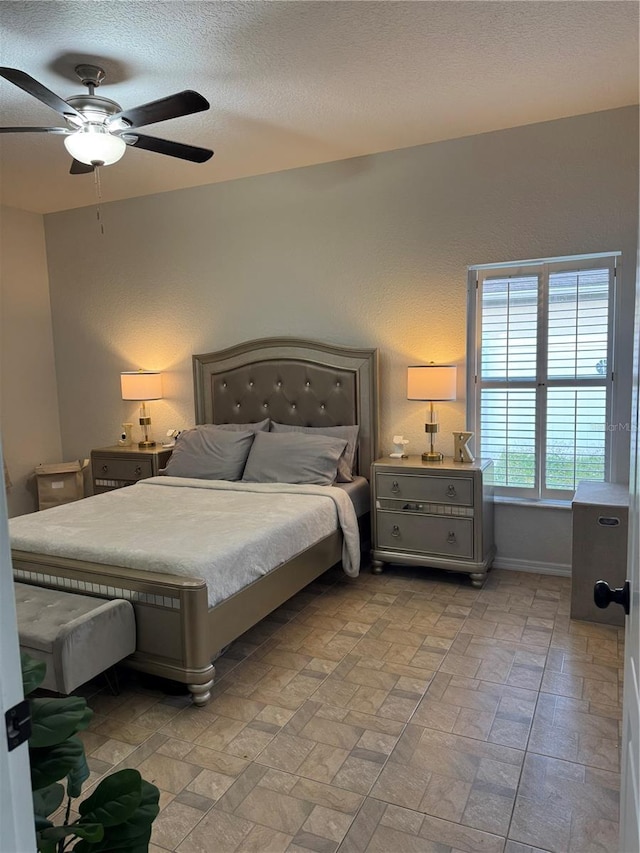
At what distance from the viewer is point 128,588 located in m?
2.44

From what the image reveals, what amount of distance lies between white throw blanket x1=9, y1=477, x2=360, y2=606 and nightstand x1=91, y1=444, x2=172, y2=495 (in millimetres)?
562

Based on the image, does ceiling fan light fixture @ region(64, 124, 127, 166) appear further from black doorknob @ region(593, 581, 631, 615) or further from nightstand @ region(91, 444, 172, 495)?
black doorknob @ region(593, 581, 631, 615)

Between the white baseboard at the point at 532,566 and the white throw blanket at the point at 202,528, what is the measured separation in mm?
1067

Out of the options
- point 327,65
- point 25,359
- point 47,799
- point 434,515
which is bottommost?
point 434,515

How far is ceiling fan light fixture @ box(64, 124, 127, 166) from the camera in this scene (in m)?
2.53

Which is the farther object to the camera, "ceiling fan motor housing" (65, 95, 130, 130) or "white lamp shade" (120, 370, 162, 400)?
"white lamp shade" (120, 370, 162, 400)

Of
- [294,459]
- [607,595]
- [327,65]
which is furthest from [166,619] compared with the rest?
[327,65]

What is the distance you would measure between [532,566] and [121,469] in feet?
10.2

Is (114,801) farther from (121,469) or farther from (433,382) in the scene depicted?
(121,469)

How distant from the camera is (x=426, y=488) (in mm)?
3676

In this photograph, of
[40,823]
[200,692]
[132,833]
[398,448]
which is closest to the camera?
[40,823]

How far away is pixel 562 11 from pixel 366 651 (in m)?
2.94

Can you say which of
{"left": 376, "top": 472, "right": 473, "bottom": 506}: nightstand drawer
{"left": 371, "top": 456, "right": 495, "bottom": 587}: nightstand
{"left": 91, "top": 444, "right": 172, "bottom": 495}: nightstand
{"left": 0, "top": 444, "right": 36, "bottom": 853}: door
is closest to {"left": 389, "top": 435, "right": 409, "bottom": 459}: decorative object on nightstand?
{"left": 371, "top": 456, "right": 495, "bottom": 587}: nightstand

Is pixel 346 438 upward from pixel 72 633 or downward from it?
upward
